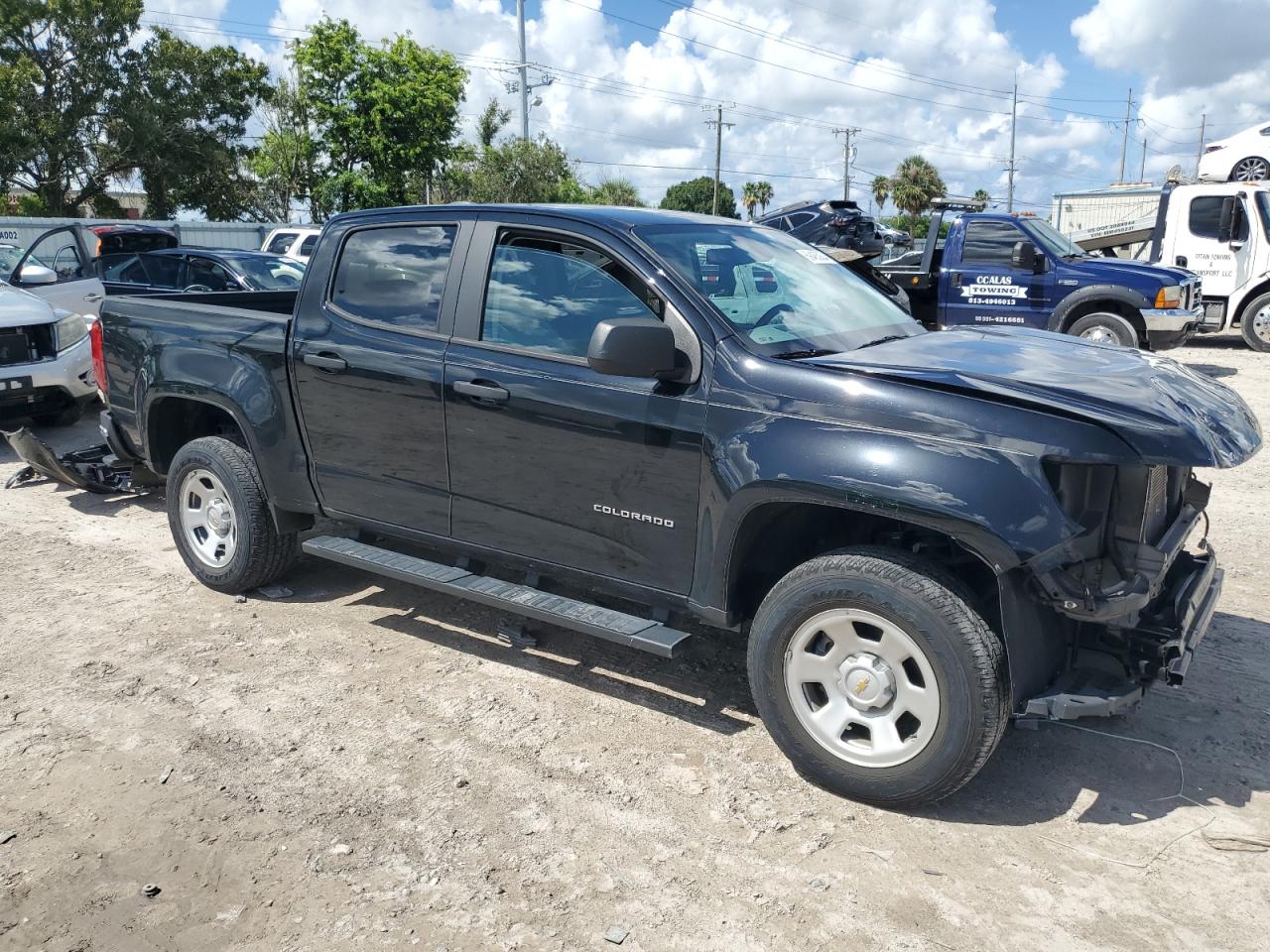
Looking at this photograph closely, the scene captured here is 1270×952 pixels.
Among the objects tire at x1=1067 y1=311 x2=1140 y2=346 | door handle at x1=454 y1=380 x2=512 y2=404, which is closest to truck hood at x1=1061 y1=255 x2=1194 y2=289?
tire at x1=1067 y1=311 x2=1140 y2=346

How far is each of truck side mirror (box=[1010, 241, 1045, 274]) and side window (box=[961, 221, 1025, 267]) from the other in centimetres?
9

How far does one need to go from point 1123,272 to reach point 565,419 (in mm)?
10067

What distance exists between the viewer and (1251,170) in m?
16.2

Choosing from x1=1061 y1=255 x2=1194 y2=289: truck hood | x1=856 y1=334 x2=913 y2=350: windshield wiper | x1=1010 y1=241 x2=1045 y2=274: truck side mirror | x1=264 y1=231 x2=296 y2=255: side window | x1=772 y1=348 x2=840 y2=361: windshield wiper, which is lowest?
x1=772 y1=348 x2=840 y2=361: windshield wiper

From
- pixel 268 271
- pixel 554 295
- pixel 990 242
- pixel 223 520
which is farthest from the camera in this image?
pixel 990 242

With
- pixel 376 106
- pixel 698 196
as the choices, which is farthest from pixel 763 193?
pixel 376 106

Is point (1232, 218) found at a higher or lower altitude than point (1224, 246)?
higher

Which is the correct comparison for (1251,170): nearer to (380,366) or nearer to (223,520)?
(380,366)

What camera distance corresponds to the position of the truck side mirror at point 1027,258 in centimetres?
1203

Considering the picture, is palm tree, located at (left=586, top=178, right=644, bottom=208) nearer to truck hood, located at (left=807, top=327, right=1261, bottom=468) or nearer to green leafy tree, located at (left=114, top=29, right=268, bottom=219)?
green leafy tree, located at (left=114, top=29, right=268, bottom=219)

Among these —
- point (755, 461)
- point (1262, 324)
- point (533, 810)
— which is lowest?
point (533, 810)

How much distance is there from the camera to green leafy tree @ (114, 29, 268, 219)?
3353cm

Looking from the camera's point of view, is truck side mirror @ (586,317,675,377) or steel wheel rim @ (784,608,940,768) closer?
steel wheel rim @ (784,608,940,768)

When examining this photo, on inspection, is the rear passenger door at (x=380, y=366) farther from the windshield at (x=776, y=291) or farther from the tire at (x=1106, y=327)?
the tire at (x=1106, y=327)
